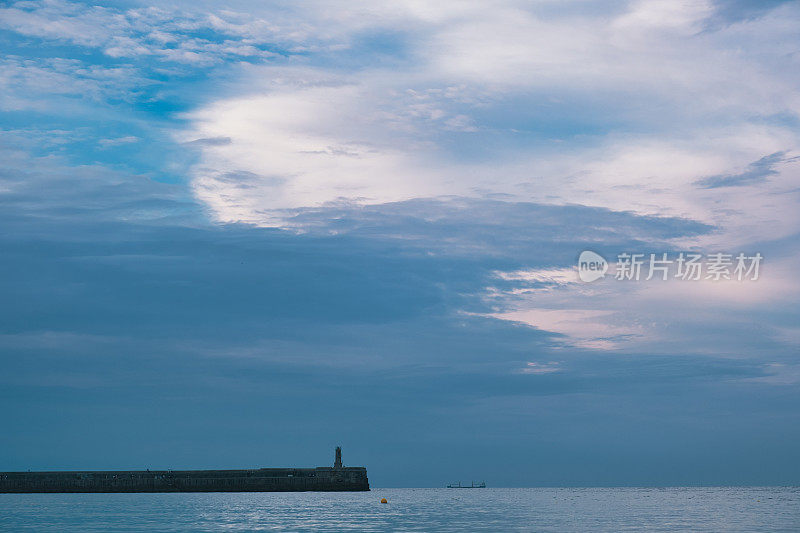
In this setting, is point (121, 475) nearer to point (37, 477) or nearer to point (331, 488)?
point (37, 477)

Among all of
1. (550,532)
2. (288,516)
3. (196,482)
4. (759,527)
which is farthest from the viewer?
(196,482)

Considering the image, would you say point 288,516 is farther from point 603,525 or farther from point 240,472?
point 240,472

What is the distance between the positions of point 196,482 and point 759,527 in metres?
106

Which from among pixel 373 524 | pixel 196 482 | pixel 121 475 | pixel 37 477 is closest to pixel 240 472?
pixel 196 482

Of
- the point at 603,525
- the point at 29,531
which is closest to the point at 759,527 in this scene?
the point at 603,525

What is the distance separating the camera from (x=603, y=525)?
77.6 metres

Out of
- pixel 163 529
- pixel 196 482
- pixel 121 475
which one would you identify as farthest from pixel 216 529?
pixel 121 475

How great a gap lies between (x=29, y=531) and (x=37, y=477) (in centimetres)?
9447

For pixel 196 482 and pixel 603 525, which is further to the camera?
pixel 196 482

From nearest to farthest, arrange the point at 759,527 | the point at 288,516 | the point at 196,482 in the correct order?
1. the point at 759,527
2. the point at 288,516
3. the point at 196,482

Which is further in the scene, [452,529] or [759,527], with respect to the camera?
[759,527]

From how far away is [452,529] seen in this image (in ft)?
232

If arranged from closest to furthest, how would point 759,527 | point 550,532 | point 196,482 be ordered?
point 550,532 → point 759,527 → point 196,482

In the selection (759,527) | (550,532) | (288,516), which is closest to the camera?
(550,532)
